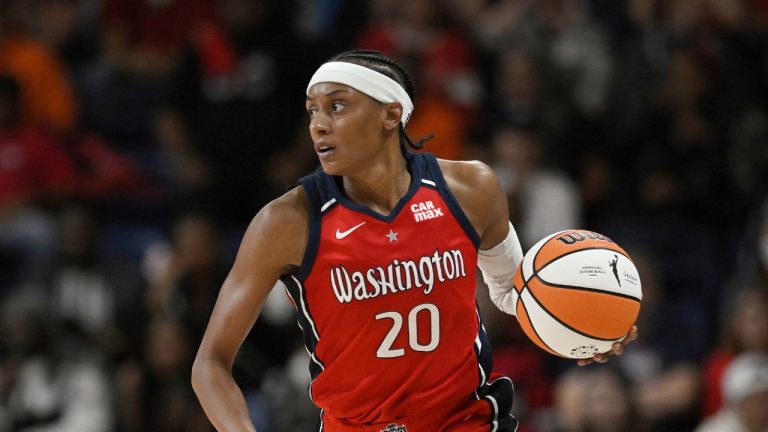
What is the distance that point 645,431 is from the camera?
331 inches

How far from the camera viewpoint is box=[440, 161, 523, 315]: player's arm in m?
5.32

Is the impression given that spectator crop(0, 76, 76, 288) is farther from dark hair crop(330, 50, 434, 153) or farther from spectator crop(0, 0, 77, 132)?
dark hair crop(330, 50, 434, 153)

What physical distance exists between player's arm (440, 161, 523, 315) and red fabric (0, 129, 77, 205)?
6.33 meters

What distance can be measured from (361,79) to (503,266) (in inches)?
44.1

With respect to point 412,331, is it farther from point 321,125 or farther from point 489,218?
point 321,125

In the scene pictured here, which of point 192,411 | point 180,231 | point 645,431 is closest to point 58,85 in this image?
point 180,231

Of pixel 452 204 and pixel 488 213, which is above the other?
pixel 452 204

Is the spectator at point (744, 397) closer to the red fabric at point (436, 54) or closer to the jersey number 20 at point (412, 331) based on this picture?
the red fabric at point (436, 54)

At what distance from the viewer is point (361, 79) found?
5059 mm

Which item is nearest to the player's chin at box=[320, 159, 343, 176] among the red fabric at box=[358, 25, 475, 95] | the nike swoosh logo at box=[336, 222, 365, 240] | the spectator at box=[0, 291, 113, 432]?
the nike swoosh logo at box=[336, 222, 365, 240]

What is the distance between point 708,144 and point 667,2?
1344 millimetres

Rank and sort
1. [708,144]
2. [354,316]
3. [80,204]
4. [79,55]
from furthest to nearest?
[79,55] → [80,204] → [708,144] → [354,316]

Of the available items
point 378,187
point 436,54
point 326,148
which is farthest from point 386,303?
point 436,54

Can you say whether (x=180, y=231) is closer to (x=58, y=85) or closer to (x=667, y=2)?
(x=58, y=85)
